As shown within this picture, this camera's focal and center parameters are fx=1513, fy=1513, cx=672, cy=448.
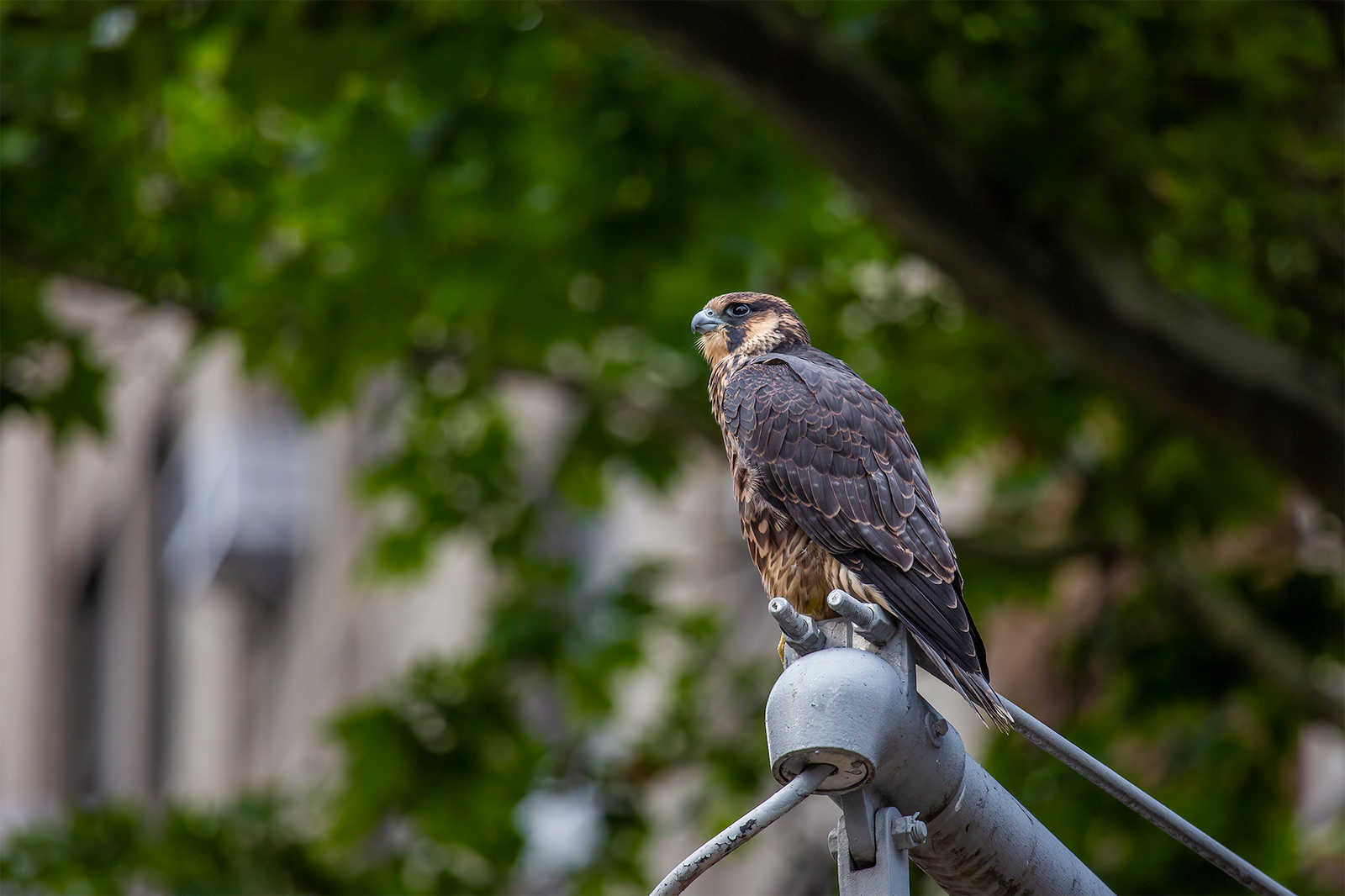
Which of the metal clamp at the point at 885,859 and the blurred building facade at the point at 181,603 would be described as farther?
the blurred building facade at the point at 181,603

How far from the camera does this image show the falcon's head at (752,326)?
285cm

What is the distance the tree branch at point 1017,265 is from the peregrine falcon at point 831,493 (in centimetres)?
161

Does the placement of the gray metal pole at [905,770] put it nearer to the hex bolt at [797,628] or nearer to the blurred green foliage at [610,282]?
the hex bolt at [797,628]

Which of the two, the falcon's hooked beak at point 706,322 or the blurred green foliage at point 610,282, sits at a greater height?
the falcon's hooked beak at point 706,322

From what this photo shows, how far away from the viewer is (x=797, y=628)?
6.64ft

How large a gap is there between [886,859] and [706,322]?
3.98 ft

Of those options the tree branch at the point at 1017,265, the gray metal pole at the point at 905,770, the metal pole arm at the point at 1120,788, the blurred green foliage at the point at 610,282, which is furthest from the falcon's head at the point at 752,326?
the blurred green foliage at the point at 610,282

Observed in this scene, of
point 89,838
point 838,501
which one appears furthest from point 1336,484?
point 89,838

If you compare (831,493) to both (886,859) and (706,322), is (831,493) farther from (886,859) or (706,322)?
(886,859)

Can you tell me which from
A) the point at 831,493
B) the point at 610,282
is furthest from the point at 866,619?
the point at 610,282

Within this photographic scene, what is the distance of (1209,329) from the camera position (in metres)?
4.29

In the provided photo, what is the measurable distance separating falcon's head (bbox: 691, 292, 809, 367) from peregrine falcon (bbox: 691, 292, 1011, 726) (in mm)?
127

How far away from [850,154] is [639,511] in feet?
30.0

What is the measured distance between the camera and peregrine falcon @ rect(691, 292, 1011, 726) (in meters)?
2.44
